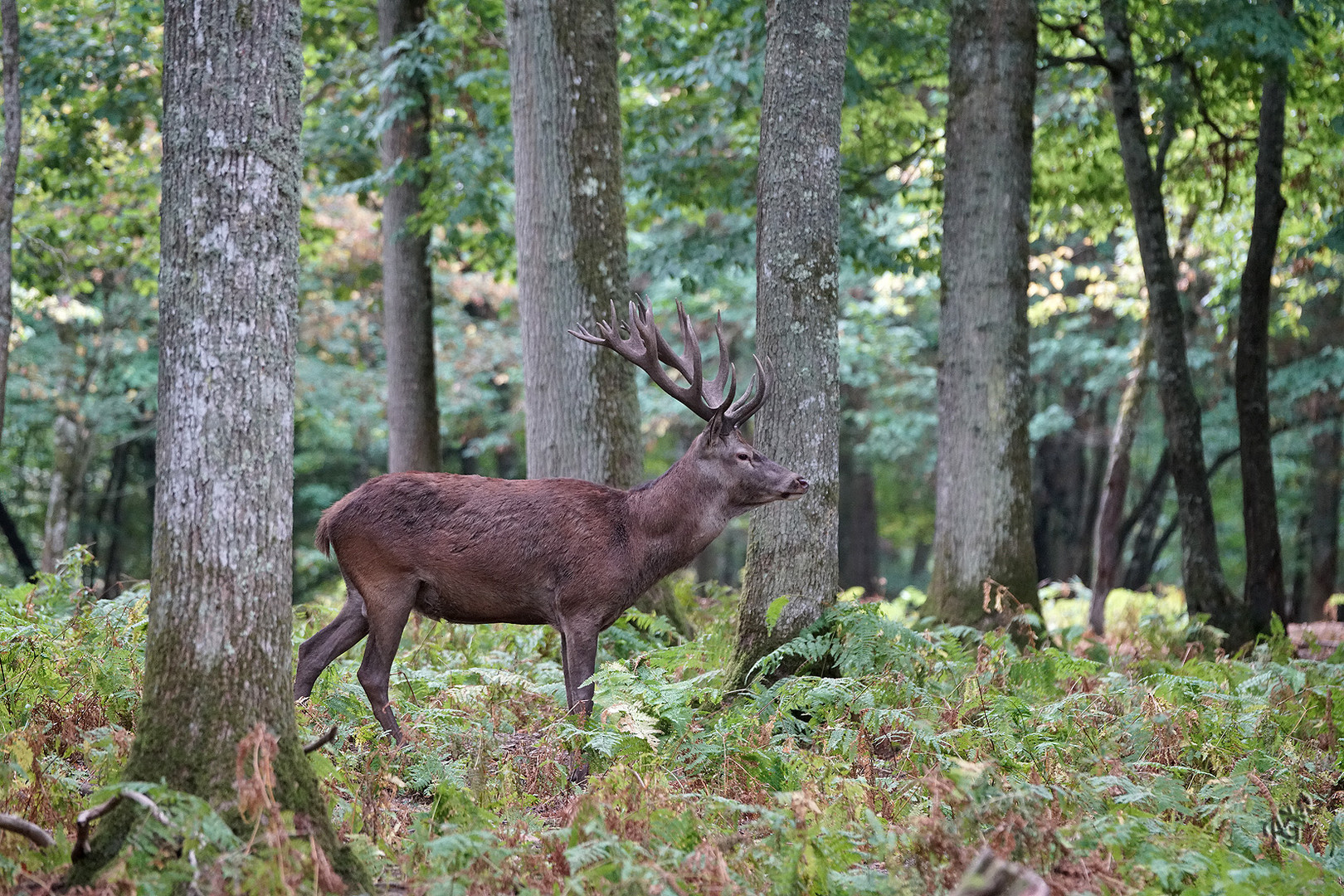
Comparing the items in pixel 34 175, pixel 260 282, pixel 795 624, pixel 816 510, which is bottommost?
pixel 795 624

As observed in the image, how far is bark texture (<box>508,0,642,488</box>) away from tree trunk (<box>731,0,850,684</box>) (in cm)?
244

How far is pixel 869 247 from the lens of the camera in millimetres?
12805

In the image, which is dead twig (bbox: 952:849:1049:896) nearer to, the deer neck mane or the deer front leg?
the deer front leg

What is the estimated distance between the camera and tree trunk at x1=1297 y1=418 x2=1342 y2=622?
19.4 metres

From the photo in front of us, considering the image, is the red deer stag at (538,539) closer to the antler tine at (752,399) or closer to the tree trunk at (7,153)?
the antler tine at (752,399)

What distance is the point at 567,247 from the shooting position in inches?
369

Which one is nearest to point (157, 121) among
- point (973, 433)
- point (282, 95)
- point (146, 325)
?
point (146, 325)

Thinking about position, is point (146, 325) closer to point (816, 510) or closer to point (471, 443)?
point (471, 443)

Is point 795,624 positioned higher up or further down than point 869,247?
further down

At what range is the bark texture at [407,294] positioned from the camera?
12820 mm

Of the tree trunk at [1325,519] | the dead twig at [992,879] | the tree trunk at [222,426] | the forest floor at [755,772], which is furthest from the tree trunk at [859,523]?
the dead twig at [992,879]

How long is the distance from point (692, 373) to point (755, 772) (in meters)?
2.47

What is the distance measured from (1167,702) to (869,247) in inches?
274

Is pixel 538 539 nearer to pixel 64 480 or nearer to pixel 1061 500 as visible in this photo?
pixel 64 480
